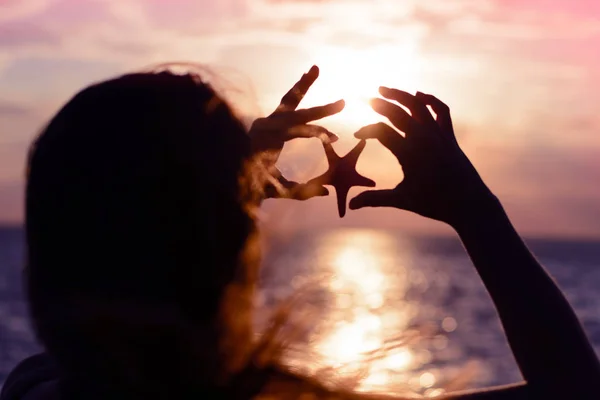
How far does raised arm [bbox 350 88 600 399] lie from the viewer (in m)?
1.67

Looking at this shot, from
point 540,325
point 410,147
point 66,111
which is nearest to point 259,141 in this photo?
point 410,147

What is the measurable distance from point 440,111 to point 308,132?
32 centimetres

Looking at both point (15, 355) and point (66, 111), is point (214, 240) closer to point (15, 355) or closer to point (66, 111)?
point (66, 111)

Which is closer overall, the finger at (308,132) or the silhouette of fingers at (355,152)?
the finger at (308,132)

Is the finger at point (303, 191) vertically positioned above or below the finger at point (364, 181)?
below

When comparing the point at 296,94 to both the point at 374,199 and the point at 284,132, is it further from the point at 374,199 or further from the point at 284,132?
the point at 374,199

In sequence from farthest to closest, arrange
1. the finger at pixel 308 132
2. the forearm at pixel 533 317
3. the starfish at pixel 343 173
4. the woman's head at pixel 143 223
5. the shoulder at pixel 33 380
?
1. the starfish at pixel 343 173
2. the finger at pixel 308 132
3. the shoulder at pixel 33 380
4. the forearm at pixel 533 317
5. the woman's head at pixel 143 223

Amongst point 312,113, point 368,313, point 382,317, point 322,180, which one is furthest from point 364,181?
point 382,317

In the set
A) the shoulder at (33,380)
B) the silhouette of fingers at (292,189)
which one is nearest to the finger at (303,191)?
the silhouette of fingers at (292,189)

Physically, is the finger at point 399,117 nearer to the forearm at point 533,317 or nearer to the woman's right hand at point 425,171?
the woman's right hand at point 425,171

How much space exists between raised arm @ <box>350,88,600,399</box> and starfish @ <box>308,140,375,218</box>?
12 centimetres

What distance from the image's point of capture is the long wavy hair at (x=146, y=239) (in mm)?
1449

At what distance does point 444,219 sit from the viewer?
1.89 meters

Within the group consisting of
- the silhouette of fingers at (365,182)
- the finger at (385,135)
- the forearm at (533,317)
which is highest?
the finger at (385,135)
